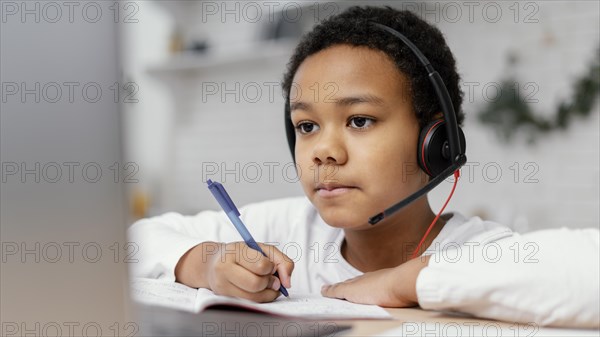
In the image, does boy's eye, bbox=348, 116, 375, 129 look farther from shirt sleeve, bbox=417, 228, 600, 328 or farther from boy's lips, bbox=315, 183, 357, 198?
shirt sleeve, bbox=417, 228, 600, 328

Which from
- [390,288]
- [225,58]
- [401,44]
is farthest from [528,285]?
[225,58]

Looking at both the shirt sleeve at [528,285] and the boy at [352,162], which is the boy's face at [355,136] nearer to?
the boy at [352,162]

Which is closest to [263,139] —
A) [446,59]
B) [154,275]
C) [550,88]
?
[550,88]

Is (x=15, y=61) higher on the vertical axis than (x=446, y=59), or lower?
lower

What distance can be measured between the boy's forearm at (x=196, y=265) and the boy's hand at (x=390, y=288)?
7.3 inches

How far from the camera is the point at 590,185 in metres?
2.25

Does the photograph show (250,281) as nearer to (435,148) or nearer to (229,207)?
(229,207)

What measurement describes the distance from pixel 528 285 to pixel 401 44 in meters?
0.51

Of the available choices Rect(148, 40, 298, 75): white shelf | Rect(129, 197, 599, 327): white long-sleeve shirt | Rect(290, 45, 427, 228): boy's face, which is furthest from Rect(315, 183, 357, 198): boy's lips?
Rect(148, 40, 298, 75): white shelf

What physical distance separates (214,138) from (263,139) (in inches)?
13.2

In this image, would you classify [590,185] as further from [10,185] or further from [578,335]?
[10,185]

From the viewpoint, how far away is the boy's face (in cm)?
88

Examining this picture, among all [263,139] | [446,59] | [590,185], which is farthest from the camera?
[263,139]

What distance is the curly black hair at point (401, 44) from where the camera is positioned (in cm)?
95
